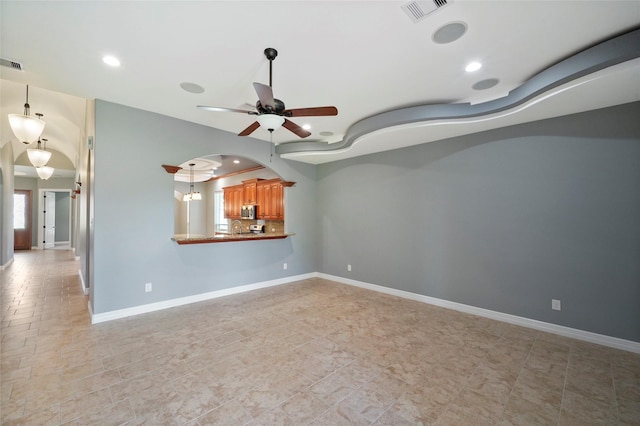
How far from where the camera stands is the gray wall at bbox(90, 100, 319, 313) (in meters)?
3.61

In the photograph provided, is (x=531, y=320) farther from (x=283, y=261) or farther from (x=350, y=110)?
(x=283, y=261)

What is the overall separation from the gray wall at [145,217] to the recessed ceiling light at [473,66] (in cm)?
374

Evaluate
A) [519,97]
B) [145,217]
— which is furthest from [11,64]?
[519,97]

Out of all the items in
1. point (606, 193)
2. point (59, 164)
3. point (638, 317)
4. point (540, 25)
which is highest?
point (59, 164)

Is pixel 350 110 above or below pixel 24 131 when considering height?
above

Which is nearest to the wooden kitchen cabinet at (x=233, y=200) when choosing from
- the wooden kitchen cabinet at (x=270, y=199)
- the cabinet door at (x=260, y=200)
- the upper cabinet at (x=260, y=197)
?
the upper cabinet at (x=260, y=197)

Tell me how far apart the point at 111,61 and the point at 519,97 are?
4.39 m

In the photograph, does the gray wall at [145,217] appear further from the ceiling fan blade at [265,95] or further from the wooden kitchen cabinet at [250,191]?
the wooden kitchen cabinet at [250,191]

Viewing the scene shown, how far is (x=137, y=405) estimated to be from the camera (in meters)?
2.02

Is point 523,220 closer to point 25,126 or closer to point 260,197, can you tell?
point 260,197

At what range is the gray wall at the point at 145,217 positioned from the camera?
3609mm

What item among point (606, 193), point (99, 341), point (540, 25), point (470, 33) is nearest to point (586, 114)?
point (606, 193)

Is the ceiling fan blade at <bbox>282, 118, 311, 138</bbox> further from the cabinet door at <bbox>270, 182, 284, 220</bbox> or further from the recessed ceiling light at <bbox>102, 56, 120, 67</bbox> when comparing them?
the cabinet door at <bbox>270, 182, 284, 220</bbox>

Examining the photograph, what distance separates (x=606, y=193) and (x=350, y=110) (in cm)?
324
